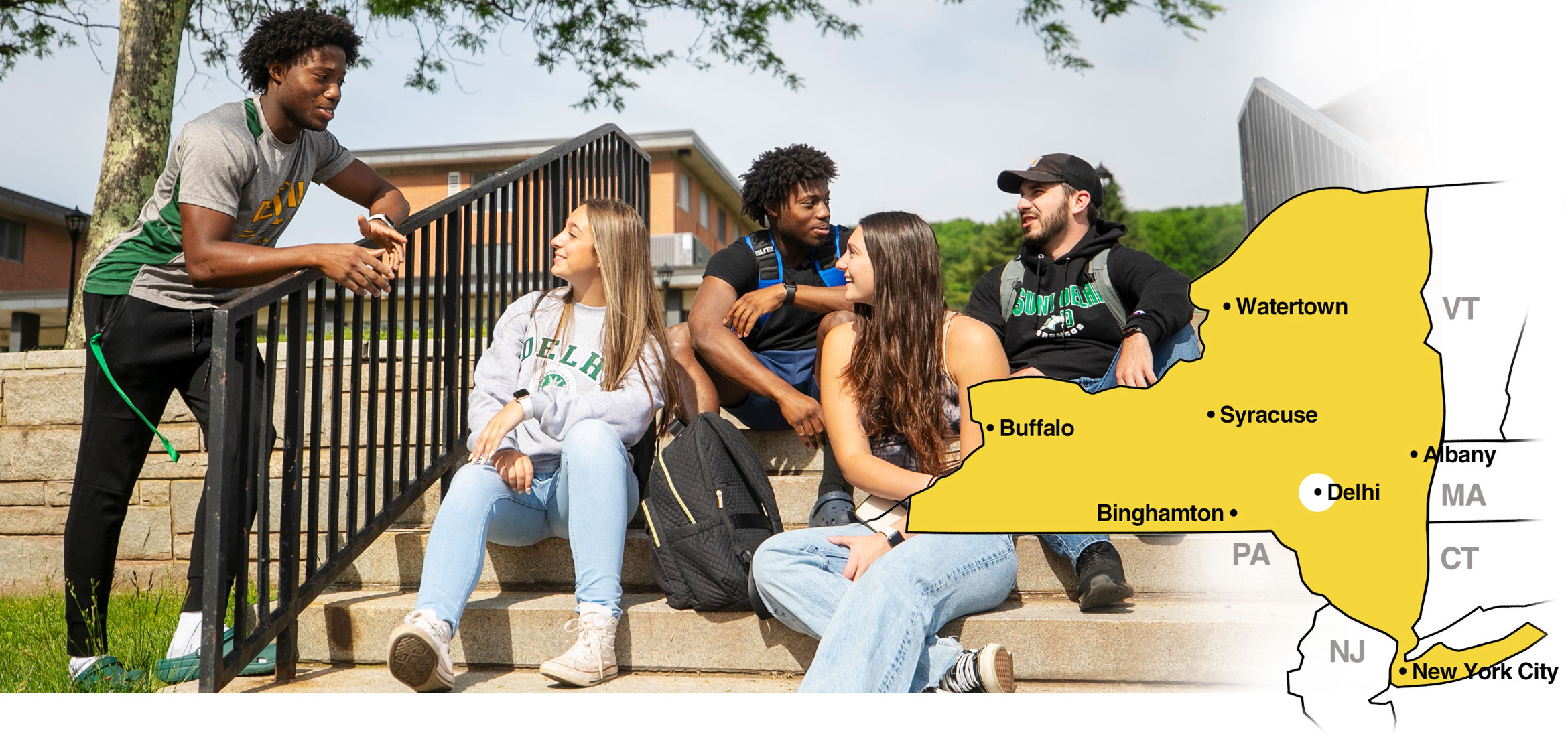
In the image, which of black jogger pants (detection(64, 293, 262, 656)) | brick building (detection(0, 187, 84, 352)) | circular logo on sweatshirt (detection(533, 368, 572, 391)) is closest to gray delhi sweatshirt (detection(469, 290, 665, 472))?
circular logo on sweatshirt (detection(533, 368, 572, 391))

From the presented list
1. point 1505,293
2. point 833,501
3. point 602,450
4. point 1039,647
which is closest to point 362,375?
point 602,450

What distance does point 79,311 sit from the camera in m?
4.97

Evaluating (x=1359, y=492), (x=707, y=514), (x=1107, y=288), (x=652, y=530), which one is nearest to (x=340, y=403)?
(x=652, y=530)

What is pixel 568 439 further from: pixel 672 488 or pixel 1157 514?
pixel 1157 514

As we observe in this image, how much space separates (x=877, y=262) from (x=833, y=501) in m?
0.58

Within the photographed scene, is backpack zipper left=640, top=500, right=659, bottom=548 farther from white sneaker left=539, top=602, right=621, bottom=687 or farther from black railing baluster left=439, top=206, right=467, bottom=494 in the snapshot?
black railing baluster left=439, top=206, right=467, bottom=494

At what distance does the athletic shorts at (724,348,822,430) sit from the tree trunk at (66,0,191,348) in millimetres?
3646

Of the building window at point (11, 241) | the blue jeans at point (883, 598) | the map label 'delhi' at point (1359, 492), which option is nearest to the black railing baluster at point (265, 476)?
the blue jeans at point (883, 598)

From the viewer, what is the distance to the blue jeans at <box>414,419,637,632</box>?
2.11 meters

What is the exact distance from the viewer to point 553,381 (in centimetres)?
247

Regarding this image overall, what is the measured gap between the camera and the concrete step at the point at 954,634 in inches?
76.4

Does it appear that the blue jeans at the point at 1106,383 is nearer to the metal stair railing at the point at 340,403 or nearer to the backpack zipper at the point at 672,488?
the backpack zipper at the point at 672,488

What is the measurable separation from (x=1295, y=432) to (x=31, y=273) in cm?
2131

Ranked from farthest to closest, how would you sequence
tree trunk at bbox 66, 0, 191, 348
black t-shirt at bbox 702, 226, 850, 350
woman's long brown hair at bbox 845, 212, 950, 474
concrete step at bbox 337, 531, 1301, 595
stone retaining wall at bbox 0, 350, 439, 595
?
1. tree trunk at bbox 66, 0, 191, 348
2. stone retaining wall at bbox 0, 350, 439, 595
3. black t-shirt at bbox 702, 226, 850, 350
4. woman's long brown hair at bbox 845, 212, 950, 474
5. concrete step at bbox 337, 531, 1301, 595
